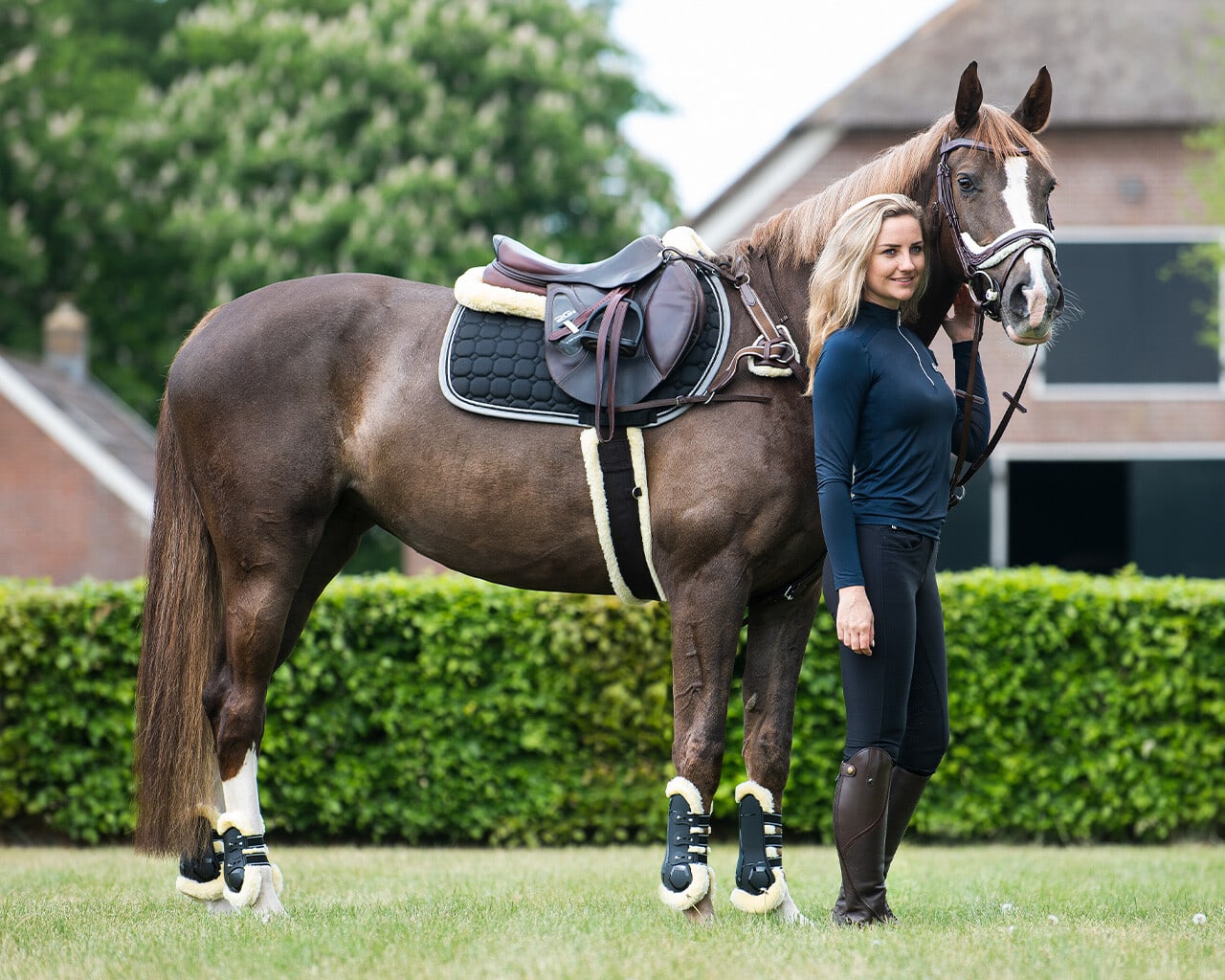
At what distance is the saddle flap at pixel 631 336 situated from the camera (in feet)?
13.8

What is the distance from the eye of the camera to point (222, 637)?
15.6 ft

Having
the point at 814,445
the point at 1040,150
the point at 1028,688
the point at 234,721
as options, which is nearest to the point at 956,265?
the point at 1040,150

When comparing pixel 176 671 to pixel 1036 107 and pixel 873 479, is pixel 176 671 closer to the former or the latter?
pixel 873 479

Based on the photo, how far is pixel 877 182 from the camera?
4273mm

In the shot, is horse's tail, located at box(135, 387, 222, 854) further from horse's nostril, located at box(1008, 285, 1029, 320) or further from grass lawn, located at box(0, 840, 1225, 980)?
horse's nostril, located at box(1008, 285, 1029, 320)

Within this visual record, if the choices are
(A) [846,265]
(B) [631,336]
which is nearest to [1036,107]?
(A) [846,265]

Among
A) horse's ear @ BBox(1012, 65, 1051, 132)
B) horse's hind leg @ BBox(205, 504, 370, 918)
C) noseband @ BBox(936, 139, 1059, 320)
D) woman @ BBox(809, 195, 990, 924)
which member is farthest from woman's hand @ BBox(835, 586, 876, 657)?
horse's hind leg @ BBox(205, 504, 370, 918)

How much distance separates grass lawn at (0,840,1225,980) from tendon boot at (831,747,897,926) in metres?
0.12

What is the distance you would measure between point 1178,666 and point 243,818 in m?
5.41

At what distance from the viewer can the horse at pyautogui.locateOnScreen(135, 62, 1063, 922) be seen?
13.3ft

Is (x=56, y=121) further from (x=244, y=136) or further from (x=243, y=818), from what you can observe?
(x=243, y=818)

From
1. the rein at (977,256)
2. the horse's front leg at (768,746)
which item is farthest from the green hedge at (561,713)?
the rein at (977,256)

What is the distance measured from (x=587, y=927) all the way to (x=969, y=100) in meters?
2.81

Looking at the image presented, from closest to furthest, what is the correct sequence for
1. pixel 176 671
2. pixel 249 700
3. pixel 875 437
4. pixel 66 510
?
1. pixel 875 437
2. pixel 249 700
3. pixel 176 671
4. pixel 66 510
